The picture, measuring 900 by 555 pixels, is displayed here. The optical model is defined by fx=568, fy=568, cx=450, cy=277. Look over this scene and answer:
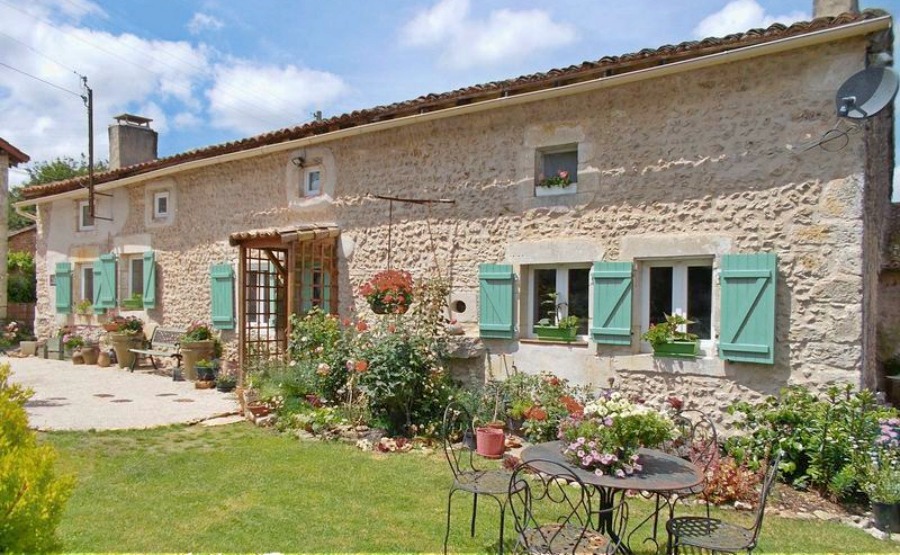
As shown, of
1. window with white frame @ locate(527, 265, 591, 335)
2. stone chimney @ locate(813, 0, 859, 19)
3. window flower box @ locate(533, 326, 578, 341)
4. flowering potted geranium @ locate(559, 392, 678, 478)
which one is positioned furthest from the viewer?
window with white frame @ locate(527, 265, 591, 335)

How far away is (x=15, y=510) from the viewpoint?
2.09m

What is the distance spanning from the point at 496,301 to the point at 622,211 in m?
1.91

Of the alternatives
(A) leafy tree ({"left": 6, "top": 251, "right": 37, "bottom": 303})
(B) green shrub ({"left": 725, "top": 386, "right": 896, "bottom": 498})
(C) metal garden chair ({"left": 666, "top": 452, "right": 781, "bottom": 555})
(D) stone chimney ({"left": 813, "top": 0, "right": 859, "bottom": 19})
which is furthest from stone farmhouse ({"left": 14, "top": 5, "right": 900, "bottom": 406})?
(A) leafy tree ({"left": 6, "top": 251, "right": 37, "bottom": 303})

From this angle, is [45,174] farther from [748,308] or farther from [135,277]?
[748,308]

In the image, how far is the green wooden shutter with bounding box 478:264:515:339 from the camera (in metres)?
7.23

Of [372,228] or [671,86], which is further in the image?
[372,228]

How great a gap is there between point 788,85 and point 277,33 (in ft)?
22.4

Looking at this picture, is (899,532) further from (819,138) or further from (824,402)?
(819,138)

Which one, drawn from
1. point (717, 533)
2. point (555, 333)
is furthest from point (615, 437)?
point (555, 333)

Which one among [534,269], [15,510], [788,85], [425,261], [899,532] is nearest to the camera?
[15,510]

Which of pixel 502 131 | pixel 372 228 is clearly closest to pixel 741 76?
pixel 502 131

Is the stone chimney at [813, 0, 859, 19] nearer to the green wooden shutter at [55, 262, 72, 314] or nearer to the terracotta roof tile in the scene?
the terracotta roof tile

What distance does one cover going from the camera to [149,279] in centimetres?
1178

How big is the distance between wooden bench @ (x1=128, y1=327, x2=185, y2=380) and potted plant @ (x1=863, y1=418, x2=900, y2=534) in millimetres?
10382
